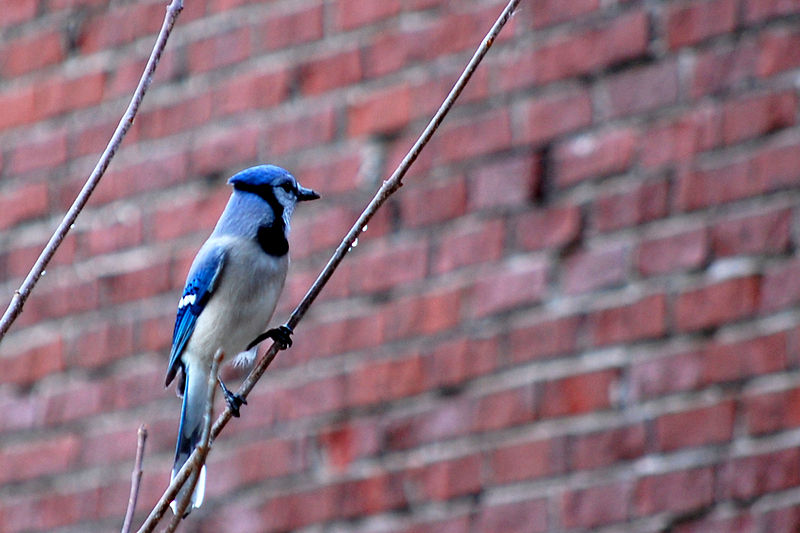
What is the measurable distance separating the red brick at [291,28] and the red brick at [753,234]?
89cm

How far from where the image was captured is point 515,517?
2.32 metres

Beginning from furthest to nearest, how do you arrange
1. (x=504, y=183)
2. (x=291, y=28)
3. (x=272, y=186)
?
(x=291, y=28) → (x=504, y=183) → (x=272, y=186)

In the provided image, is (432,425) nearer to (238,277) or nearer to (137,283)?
(238,277)

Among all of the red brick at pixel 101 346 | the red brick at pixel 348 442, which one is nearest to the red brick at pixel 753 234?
the red brick at pixel 348 442

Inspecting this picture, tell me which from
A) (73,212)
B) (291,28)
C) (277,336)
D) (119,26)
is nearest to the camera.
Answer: (73,212)

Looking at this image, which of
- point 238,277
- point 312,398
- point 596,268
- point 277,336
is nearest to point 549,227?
point 596,268

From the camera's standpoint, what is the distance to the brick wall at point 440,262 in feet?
7.39

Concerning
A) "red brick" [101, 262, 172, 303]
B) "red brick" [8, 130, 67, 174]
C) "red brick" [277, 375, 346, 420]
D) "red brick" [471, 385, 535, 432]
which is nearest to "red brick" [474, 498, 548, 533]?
"red brick" [471, 385, 535, 432]

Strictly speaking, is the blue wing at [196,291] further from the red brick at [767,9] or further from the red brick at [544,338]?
the red brick at [767,9]

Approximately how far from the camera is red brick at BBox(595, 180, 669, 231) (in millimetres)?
2334

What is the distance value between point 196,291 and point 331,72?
2.47 feet

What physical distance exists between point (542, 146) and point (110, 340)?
96cm

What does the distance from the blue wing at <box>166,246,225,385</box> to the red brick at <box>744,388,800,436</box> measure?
87 cm

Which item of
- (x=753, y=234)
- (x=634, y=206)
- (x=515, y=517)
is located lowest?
(x=515, y=517)
